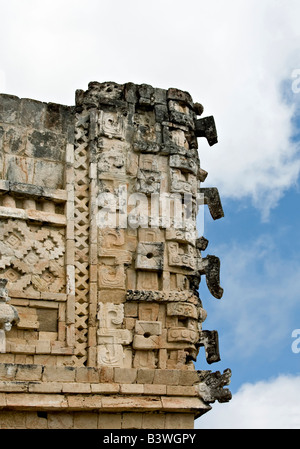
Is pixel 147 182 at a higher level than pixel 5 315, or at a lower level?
higher

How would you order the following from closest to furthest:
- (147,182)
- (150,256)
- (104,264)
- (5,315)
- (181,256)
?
(5,315) → (104,264) → (150,256) → (181,256) → (147,182)

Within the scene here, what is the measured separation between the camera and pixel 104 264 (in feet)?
41.3

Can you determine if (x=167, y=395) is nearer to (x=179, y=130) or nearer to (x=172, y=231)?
(x=172, y=231)

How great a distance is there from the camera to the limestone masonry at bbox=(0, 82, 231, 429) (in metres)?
11.7

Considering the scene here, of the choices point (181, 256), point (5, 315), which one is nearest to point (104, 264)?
point (181, 256)

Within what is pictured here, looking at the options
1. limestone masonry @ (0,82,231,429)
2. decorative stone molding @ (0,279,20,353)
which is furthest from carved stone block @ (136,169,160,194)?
decorative stone molding @ (0,279,20,353)

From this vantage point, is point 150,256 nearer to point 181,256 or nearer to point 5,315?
point 181,256

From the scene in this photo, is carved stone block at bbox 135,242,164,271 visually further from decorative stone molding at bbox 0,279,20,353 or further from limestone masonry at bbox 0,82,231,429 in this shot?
decorative stone molding at bbox 0,279,20,353

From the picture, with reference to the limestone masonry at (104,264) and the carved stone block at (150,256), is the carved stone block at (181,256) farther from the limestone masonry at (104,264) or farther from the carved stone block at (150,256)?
the carved stone block at (150,256)

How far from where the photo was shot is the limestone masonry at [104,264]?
11.7 meters

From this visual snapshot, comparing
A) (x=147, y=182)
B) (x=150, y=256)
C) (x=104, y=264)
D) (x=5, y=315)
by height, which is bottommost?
(x=5, y=315)

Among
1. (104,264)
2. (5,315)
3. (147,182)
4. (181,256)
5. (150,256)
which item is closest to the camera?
(5,315)

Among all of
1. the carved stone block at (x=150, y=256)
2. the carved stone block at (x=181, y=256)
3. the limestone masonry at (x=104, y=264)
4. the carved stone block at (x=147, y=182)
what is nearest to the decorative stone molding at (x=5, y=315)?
the limestone masonry at (x=104, y=264)

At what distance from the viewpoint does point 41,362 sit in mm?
11805
